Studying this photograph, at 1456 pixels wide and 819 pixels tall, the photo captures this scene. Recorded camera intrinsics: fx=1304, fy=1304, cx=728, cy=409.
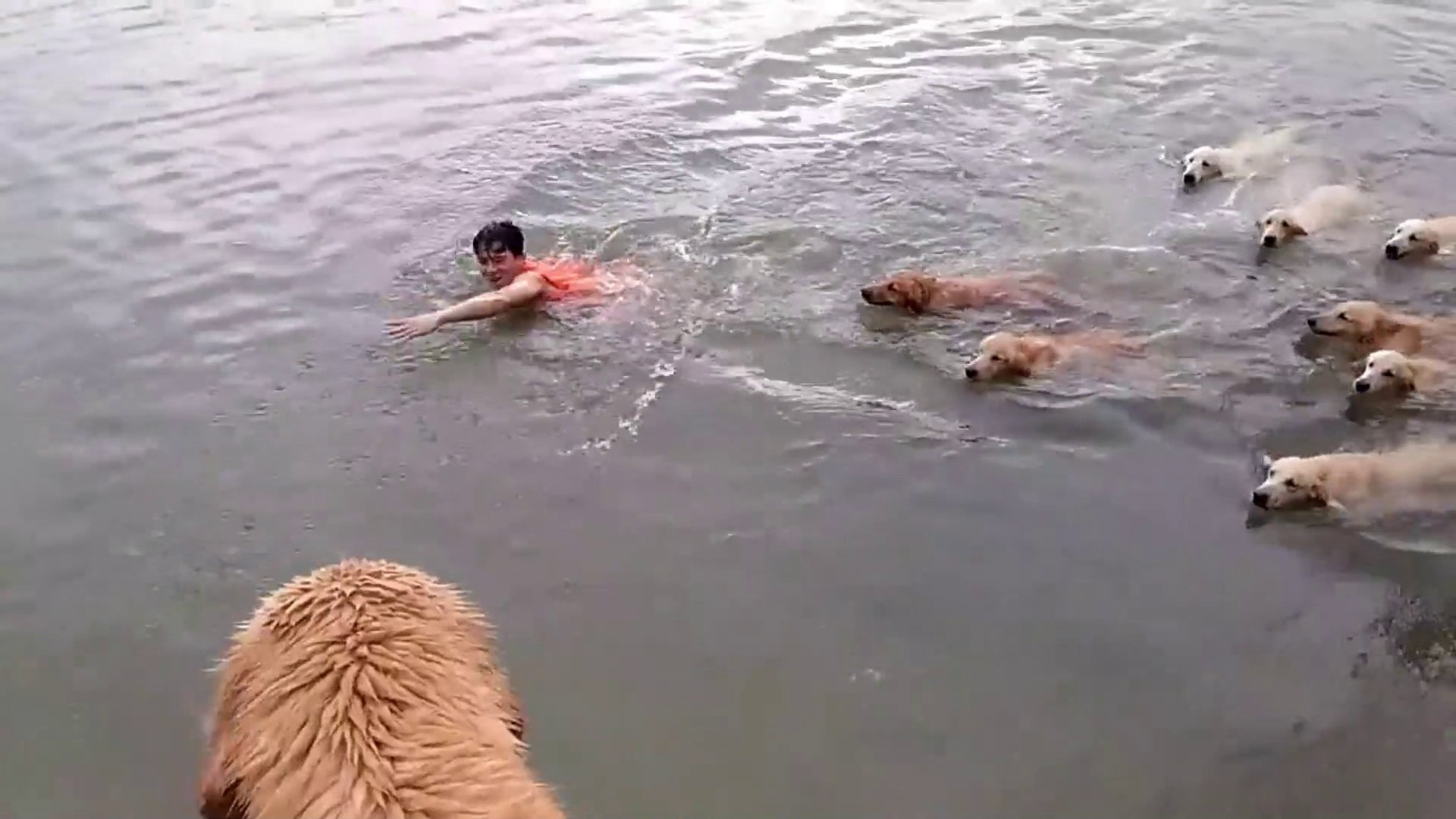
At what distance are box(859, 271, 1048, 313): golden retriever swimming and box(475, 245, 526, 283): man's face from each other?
2.11 meters

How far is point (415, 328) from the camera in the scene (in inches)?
300

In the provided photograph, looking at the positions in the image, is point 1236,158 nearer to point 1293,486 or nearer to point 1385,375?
point 1385,375

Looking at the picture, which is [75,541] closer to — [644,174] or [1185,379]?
[644,174]

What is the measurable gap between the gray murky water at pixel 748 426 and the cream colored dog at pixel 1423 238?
20cm

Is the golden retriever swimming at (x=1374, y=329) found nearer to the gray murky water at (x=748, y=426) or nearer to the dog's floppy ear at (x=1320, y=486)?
the gray murky water at (x=748, y=426)

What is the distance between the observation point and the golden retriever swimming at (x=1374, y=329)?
7.31 meters

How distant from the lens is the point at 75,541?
6.07m

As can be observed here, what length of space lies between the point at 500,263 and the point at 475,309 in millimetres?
342

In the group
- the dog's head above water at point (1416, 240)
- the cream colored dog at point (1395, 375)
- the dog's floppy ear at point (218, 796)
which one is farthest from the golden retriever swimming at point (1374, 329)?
the dog's floppy ear at point (218, 796)

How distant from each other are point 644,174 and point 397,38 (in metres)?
4.61

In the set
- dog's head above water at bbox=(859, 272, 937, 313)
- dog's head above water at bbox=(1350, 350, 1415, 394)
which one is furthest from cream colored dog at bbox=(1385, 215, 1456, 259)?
dog's head above water at bbox=(859, 272, 937, 313)

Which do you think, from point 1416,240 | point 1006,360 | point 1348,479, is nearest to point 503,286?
point 1006,360

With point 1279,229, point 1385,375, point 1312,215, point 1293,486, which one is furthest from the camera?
point 1312,215

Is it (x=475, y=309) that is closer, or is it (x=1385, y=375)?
(x=1385, y=375)
